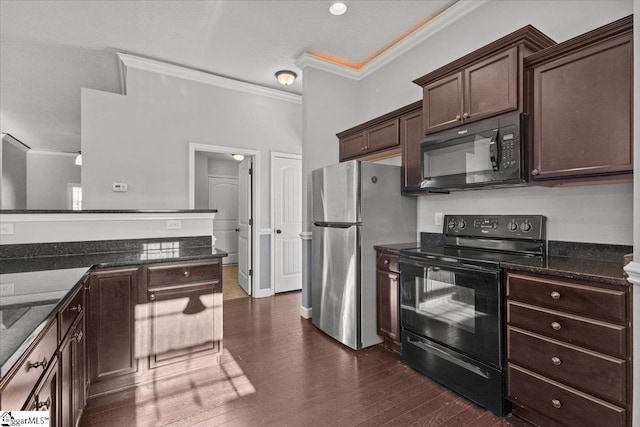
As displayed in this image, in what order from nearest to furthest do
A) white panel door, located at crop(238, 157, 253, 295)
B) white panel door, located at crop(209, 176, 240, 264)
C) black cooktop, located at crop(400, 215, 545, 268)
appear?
black cooktop, located at crop(400, 215, 545, 268) → white panel door, located at crop(238, 157, 253, 295) → white panel door, located at crop(209, 176, 240, 264)

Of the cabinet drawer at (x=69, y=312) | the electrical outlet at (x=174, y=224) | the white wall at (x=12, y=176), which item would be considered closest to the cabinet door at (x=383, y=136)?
the electrical outlet at (x=174, y=224)

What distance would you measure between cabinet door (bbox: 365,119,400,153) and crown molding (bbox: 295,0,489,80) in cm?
95

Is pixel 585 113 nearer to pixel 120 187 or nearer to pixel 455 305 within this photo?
pixel 455 305

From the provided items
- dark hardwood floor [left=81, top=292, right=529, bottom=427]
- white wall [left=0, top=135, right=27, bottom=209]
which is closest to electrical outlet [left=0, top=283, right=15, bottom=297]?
dark hardwood floor [left=81, top=292, right=529, bottom=427]

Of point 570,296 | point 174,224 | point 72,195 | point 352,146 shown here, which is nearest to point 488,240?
point 570,296

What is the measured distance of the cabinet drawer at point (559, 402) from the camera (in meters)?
1.48

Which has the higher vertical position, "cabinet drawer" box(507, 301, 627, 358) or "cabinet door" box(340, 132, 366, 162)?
"cabinet door" box(340, 132, 366, 162)

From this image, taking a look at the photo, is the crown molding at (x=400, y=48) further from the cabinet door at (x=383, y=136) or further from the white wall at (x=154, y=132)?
the white wall at (x=154, y=132)

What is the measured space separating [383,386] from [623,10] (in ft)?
9.32

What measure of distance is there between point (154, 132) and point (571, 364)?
4.39 m

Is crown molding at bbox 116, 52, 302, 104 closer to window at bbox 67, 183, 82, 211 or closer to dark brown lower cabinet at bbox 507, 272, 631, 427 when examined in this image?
dark brown lower cabinet at bbox 507, 272, 631, 427

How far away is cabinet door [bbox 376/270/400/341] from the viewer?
105 inches

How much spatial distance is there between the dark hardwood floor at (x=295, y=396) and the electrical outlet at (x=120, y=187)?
2.23 meters

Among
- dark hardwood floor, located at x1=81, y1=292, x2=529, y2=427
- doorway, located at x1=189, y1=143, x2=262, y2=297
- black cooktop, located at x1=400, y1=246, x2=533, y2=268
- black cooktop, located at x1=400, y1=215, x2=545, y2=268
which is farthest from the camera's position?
doorway, located at x1=189, y1=143, x2=262, y2=297
